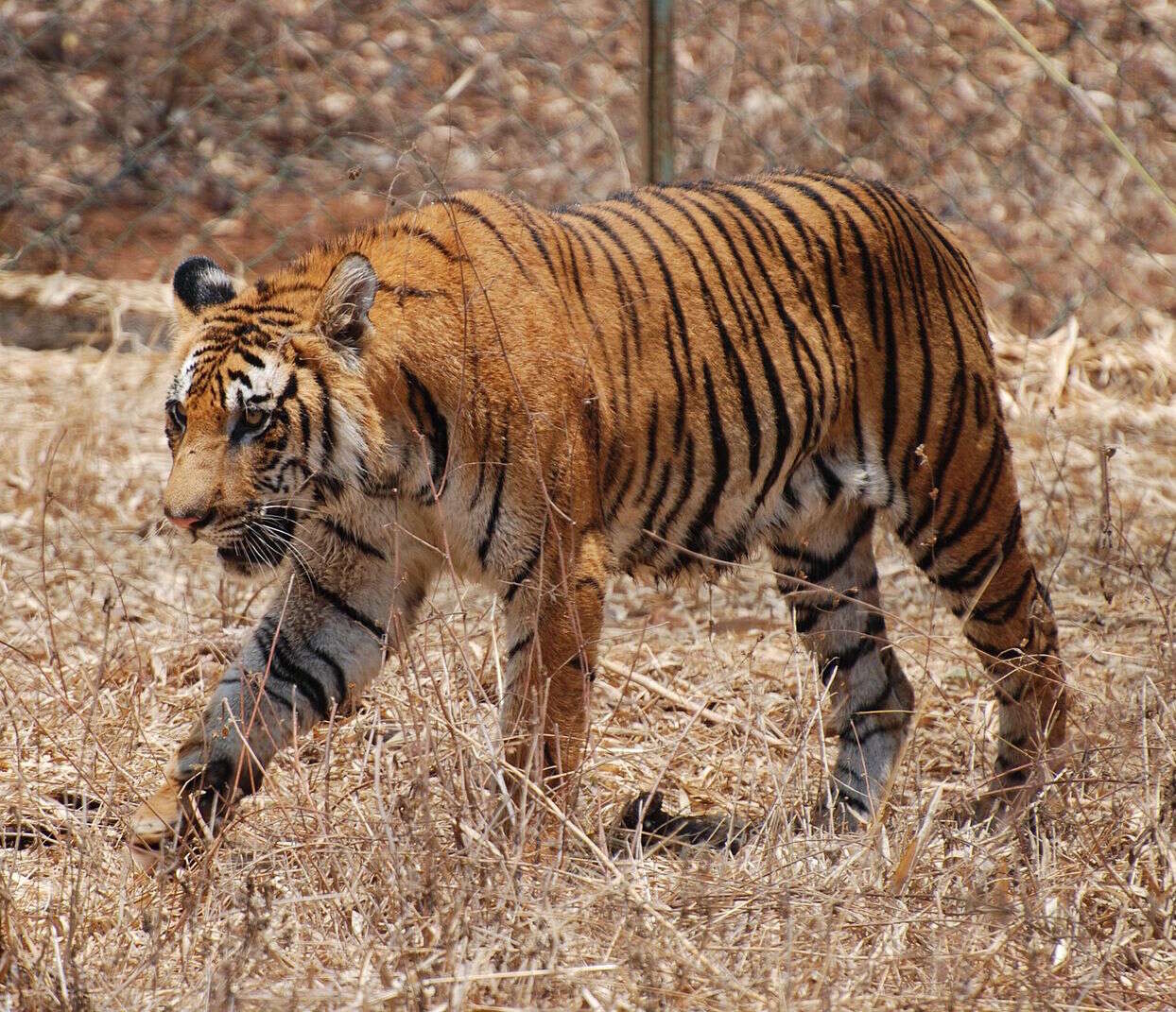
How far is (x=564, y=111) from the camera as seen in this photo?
8.59 meters

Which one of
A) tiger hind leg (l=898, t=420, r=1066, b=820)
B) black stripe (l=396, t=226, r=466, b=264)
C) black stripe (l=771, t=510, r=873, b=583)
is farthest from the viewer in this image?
black stripe (l=771, t=510, r=873, b=583)

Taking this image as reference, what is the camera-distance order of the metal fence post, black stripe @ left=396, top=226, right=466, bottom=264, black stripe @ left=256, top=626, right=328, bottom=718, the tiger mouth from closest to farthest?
the tiger mouth < black stripe @ left=396, top=226, right=466, bottom=264 < black stripe @ left=256, top=626, right=328, bottom=718 < the metal fence post

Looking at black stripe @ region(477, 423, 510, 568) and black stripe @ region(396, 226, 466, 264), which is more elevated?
black stripe @ region(396, 226, 466, 264)

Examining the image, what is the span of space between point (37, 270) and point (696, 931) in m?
5.71

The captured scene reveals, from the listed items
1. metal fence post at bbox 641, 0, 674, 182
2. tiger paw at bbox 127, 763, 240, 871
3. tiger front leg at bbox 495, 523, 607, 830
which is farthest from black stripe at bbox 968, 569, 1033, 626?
metal fence post at bbox 641, 0, 674, 182

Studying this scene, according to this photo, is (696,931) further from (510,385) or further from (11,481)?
(11,481)

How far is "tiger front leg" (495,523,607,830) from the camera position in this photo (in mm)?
3176

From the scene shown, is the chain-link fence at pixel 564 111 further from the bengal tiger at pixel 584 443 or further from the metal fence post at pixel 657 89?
the bengal tiger at pixel 584 443

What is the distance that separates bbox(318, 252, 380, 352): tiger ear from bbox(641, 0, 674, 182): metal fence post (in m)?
2.48

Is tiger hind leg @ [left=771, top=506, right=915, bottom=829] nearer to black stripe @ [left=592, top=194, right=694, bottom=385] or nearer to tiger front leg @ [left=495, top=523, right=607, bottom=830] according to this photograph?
black stripe @ [left=592, top=194, right=694, bottom=385]

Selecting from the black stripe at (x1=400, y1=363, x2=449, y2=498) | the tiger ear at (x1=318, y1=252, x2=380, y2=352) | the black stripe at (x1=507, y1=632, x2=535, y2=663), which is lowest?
the black stripe at (x1=507, y1=632, x2=535, y2=663)

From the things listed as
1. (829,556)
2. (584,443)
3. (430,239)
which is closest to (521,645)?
(584,443)

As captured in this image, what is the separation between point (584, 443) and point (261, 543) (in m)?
0.70

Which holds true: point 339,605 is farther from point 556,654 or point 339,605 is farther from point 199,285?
point 199,285
